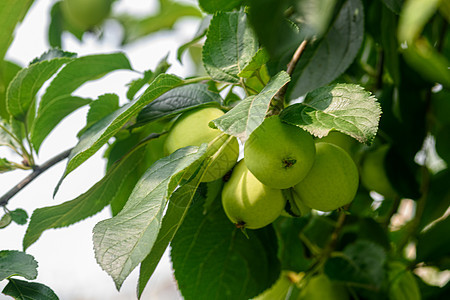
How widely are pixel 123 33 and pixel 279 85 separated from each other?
0.89 ft

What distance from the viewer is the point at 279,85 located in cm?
48

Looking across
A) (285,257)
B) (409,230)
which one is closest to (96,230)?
(285,257)

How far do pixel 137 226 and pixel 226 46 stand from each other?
0.80ft

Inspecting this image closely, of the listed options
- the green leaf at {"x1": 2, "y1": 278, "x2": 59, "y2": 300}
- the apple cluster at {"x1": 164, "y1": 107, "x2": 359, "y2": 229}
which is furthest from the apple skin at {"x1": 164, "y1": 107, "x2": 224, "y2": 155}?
the green leaf at {"x1": 2, "y1": 278, "x2": 59, "y2": 300}

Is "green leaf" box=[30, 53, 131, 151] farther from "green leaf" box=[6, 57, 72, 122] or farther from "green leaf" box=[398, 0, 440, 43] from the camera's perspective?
"green leaf" box=[398, 0, 440, 43]

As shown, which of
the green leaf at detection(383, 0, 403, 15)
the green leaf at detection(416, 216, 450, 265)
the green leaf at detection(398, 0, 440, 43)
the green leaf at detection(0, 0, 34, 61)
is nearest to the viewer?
the green leaf at detection(398, 0, 440, 43)

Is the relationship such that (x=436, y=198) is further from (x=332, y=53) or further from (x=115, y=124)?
(x=115, y=124)

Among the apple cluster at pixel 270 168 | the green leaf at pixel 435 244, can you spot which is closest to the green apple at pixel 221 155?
the apple cluster at pixel 270 168

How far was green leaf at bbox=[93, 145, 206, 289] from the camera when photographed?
432mm

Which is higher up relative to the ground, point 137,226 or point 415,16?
point 415,16

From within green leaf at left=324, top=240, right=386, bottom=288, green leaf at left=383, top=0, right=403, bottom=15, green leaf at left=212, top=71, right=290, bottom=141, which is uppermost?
green leaf at left=212, top=71, right=290, bottom=141

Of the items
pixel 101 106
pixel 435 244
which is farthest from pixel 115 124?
pixel 435 244

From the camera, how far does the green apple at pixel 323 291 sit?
835 millimetres

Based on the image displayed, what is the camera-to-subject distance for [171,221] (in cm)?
53
